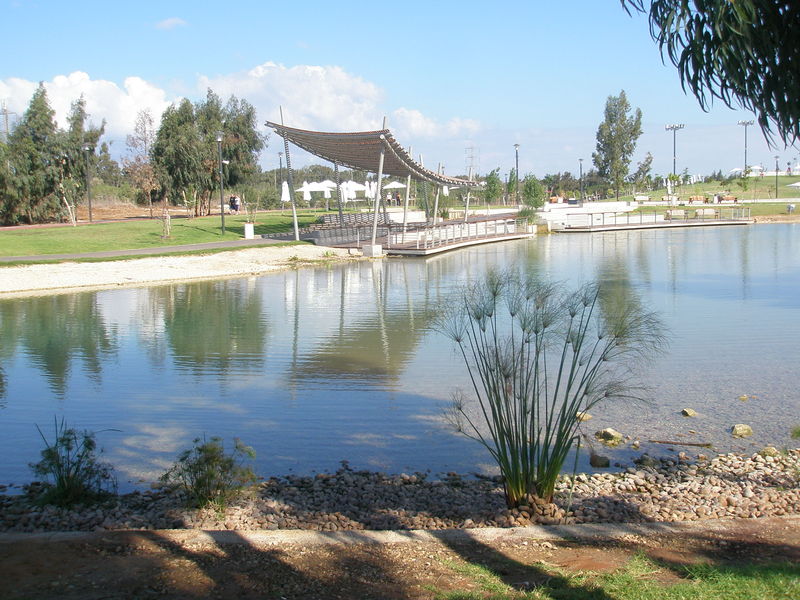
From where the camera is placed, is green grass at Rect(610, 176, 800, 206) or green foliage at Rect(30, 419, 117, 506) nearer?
green foliage at Rect(30, 419, 117, 506)

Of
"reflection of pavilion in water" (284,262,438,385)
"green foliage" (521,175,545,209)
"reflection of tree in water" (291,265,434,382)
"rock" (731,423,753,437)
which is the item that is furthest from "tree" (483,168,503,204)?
"rock" (731,423,753,437)

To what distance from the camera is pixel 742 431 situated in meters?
8.74

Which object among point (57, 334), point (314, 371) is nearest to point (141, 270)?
point (57, 334)

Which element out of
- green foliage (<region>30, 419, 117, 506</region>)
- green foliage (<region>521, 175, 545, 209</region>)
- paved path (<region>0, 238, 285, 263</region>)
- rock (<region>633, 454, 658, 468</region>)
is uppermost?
green foliage (<region>521, 175, 545, 209</region>)

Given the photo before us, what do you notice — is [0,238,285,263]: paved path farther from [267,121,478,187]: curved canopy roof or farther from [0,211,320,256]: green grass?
[267,121,478,187]: curved canopy roof

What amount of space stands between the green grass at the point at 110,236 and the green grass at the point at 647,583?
28.8 m

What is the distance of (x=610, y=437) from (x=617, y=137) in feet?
306

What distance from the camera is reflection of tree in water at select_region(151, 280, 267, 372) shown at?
44.8 feet

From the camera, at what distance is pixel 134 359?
13.7 metres

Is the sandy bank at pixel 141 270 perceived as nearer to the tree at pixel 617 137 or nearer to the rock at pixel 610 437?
the rock at pixel 610 437

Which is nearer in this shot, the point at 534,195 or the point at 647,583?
the point at 647,583

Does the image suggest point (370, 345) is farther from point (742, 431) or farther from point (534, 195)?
point (534, 195)

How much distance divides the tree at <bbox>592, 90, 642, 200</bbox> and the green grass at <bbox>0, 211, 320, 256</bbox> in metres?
→ 62.2

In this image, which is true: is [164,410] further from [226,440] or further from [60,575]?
[60,575]
